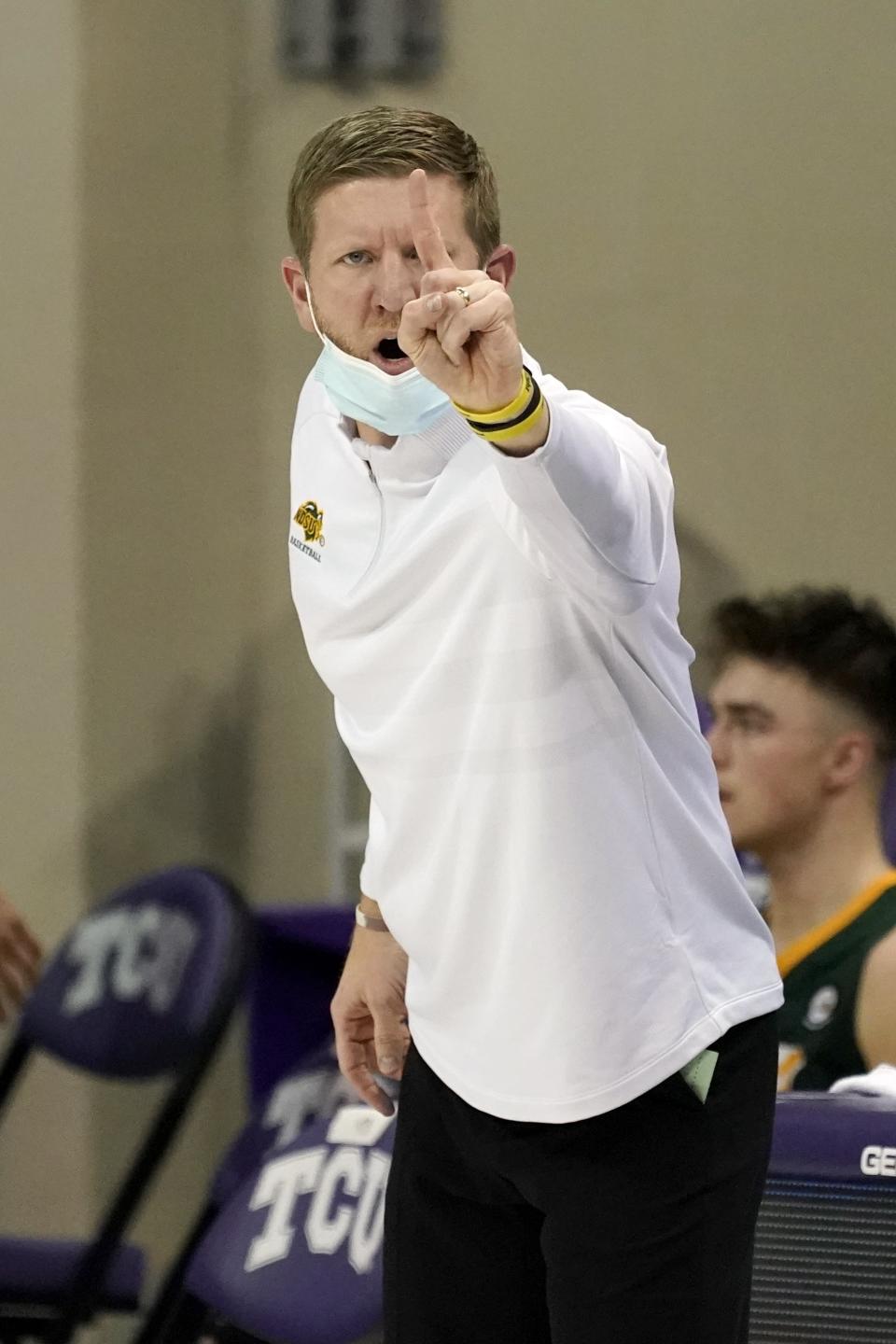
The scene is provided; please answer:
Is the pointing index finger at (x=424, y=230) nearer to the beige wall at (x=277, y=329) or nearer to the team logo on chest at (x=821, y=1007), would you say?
the team logo on chest at (x=821, y=1007)

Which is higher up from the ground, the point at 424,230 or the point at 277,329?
the point at 424,230

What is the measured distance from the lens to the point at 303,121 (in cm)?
342

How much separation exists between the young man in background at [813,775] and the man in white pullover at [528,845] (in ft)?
3.75

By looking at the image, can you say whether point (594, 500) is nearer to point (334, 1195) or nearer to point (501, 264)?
point (501, 264)

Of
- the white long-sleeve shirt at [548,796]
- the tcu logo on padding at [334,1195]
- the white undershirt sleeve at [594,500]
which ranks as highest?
the white undershirt sleeve at [594,500]

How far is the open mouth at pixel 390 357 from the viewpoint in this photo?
124 cm

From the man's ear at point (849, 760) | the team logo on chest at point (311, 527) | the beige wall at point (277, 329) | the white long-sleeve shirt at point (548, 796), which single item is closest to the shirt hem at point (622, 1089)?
the white long-sleeve shirt at point (548, 796)

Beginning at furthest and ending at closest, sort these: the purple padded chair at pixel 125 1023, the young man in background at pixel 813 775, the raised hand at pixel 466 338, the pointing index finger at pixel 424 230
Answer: the purple padded chair at pixel 125 1023 < the young man in background at pixel 813 775 < the pointing index finger at pixel 424 230 < the raised hand at pixel 466 338

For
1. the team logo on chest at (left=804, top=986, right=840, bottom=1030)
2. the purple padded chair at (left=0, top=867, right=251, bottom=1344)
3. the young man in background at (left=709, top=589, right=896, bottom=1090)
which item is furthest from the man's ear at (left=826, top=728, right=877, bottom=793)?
the purple padded chair at (left=0, top=867, right=251, bottom=1344)

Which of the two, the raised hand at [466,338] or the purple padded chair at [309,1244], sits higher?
the raised hand at [466,338]

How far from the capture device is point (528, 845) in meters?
1.14

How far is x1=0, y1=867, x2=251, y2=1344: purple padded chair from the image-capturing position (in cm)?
255

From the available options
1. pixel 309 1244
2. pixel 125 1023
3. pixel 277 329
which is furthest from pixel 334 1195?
pixel 277 329

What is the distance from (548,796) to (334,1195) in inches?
55.3
